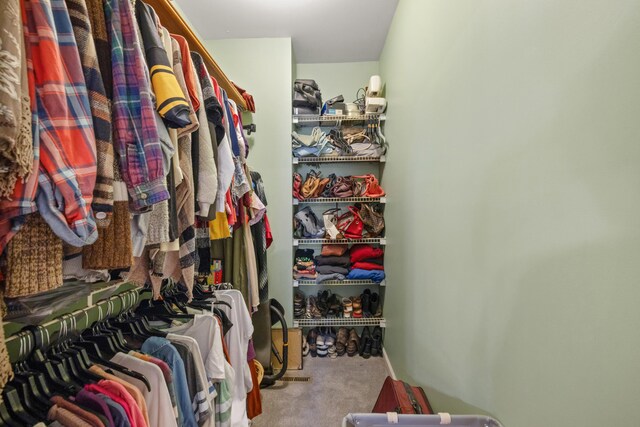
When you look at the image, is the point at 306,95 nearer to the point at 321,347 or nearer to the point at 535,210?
the point at 535,210

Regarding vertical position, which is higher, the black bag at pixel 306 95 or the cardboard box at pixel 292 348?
the black bag at pixel 306 95

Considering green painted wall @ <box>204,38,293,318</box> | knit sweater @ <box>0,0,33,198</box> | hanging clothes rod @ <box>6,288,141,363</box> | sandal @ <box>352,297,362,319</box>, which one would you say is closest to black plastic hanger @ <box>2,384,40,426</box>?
hanging clothes rod @ <box>6,288,141,363</box>

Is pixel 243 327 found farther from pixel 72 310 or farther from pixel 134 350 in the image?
pixel 72 310

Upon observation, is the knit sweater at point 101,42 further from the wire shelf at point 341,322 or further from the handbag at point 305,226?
the wire shelf at point 341,322

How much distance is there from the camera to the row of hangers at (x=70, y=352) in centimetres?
63

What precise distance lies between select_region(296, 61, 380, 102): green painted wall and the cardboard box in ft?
7.49

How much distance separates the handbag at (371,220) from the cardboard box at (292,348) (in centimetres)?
106

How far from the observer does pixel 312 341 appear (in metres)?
2.46

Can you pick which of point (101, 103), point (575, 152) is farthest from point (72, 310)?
point (575, 152)

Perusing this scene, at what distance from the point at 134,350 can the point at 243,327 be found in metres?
0.57

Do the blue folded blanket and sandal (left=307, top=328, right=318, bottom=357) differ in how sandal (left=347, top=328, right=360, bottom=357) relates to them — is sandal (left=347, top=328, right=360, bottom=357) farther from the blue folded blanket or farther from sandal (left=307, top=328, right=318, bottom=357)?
the blue folded blanket

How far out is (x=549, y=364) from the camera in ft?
1.96

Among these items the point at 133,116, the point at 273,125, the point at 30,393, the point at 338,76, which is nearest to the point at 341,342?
the point at 273,125

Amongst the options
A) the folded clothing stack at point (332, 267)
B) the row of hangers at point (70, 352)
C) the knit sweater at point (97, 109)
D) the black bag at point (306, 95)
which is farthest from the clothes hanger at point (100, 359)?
the black bag at point (306, 95)
